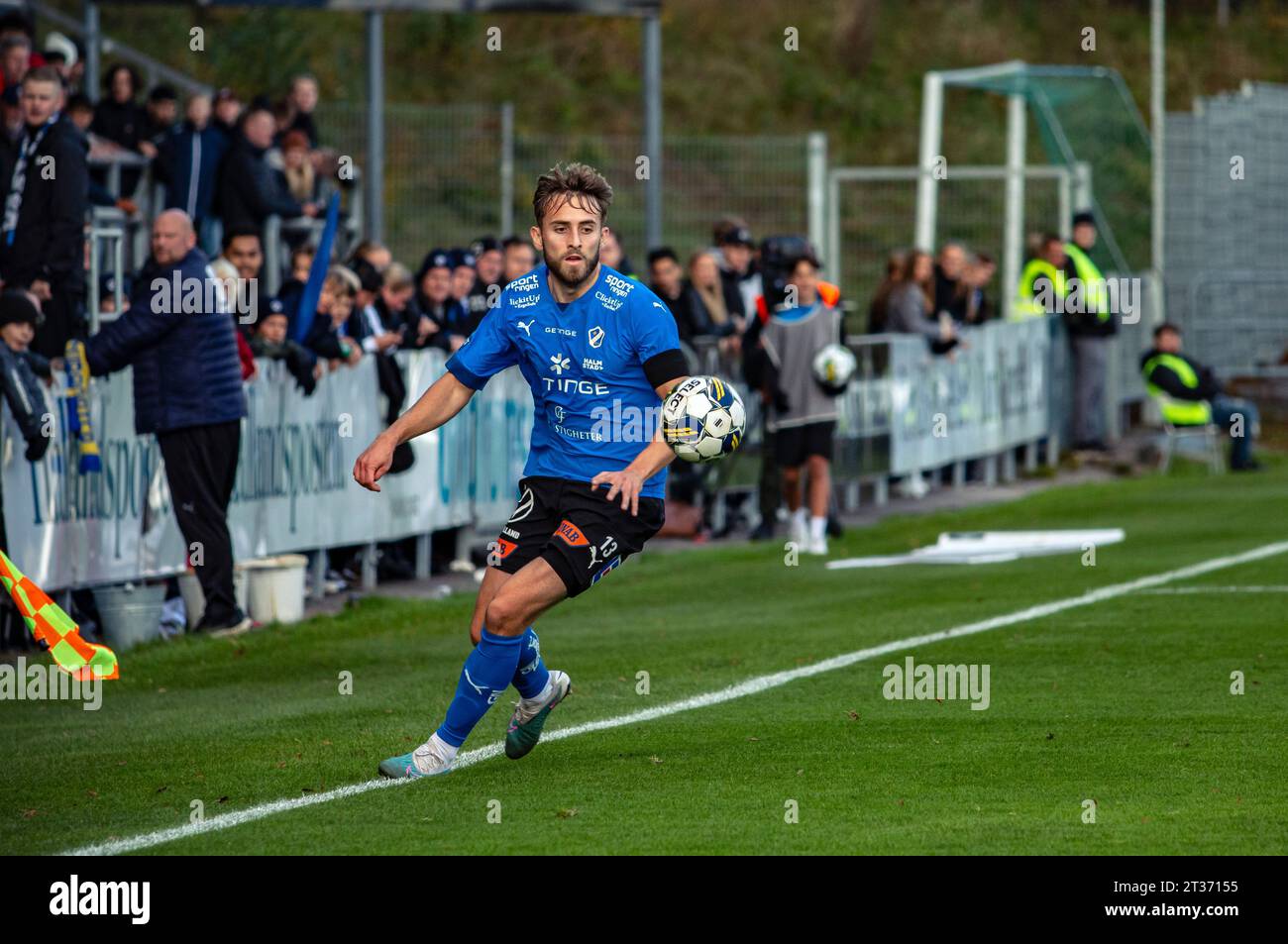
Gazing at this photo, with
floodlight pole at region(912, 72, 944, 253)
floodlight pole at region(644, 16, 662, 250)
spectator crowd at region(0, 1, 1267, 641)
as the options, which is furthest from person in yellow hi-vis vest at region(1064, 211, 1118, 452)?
floodlight pole at region(644, 16, 662, 250)

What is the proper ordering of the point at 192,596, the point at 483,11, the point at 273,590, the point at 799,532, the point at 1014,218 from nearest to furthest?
1. the point at 192,596
2. the point at 273,590
3. the point at 799,532
4. the point at 483,11
5. the point at 1014,218

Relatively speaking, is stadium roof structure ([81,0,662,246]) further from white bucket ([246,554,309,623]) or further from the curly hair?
the curly hair

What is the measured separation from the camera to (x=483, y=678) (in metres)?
8.36

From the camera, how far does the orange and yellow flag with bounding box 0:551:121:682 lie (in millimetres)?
10414

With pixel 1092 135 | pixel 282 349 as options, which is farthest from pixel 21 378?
pixel 1092 135

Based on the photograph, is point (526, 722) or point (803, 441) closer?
point (526, 722)

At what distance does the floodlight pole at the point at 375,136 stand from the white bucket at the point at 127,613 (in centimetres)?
745

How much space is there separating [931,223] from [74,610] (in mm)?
15034

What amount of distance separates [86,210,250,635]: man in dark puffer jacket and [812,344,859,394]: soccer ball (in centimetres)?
589

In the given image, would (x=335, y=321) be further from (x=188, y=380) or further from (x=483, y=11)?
(x=483, y=11)

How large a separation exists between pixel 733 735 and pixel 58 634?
11.0 ft

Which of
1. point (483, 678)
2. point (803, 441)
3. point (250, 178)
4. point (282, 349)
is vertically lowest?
point (483, 678)

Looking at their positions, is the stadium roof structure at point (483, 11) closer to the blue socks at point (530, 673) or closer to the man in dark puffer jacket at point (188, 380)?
the man in dark puffer jacket at point (188, 380)

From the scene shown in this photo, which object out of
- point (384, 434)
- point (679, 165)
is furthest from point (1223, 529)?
point (384, 434)
